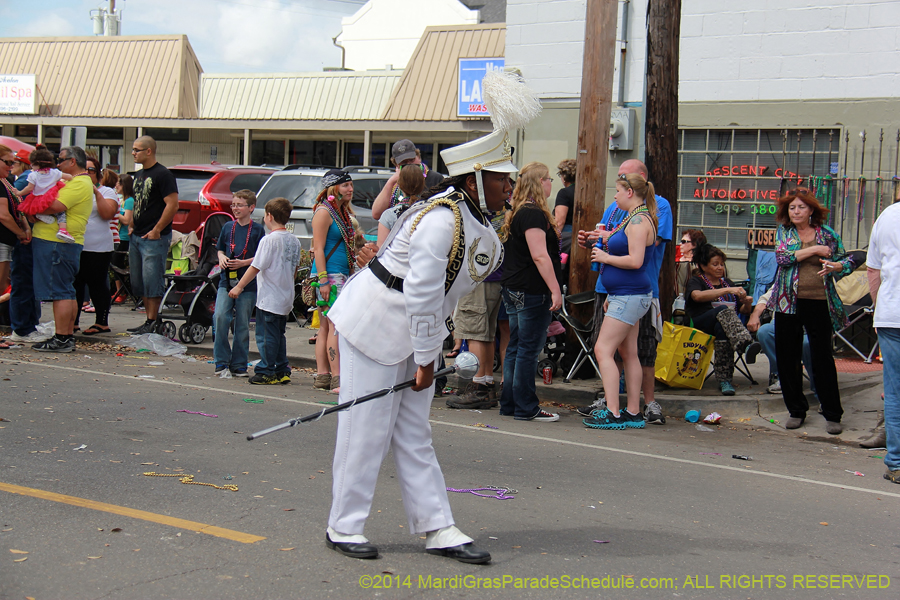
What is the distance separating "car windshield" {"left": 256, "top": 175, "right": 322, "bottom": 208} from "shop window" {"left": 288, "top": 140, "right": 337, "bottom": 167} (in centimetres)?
1275

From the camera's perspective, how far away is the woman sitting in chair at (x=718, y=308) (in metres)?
8.71

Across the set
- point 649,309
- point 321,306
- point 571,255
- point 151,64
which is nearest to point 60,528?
point 321,306

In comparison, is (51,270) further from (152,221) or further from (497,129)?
(497,129)

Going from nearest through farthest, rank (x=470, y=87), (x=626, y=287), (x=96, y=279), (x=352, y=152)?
1. (x=626, y=287)
2. (x=96, y=279)
3. (x=470, y=87)
4. (x=352, y=152)

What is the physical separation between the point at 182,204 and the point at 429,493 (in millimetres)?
11797

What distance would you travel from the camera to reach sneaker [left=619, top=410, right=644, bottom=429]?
24.8 ft

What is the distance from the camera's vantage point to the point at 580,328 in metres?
8.71

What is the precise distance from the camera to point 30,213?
9844 mm

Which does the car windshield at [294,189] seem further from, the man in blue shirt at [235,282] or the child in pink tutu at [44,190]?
the man in blue shirt at [235,282]

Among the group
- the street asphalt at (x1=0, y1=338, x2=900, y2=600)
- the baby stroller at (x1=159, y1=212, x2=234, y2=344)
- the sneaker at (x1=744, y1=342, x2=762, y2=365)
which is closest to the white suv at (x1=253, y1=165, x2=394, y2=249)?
the baby stroller at (x1=159, y1=212, x2=234, y2=344)

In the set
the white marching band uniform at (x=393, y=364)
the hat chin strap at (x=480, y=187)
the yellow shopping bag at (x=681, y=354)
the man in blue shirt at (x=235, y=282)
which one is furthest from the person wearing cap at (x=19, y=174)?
the hat chin strap at (x=480, y=187)

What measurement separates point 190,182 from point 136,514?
38.1 feet

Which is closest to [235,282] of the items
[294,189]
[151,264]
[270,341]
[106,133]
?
[270,341]

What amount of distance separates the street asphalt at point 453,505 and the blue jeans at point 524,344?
0.22 meters
